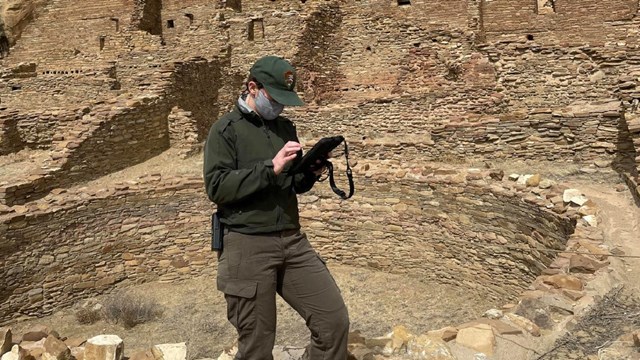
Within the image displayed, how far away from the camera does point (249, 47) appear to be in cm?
1625

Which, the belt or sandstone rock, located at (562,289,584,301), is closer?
the belt

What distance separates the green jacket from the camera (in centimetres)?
286

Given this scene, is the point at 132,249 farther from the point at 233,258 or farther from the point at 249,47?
the point at 249,47

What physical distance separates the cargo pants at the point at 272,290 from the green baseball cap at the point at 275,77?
0.81 metres

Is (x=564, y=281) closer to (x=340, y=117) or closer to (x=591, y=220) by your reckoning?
(x=591, y=220)

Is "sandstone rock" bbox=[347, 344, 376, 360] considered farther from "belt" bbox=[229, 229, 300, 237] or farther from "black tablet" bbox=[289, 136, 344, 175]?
"black tablet" bbox=[289, 136, 344, 175]

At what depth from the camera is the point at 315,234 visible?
28.7ft

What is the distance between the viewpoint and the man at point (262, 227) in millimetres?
2932

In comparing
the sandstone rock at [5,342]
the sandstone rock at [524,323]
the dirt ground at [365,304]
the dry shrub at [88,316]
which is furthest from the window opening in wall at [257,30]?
the sandstone rock at [524,323]

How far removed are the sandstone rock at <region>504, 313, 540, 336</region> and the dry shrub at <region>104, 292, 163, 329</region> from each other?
208 inches

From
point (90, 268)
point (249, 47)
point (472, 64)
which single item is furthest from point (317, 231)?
point (249, 47)

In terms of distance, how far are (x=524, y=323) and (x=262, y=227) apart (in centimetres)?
244

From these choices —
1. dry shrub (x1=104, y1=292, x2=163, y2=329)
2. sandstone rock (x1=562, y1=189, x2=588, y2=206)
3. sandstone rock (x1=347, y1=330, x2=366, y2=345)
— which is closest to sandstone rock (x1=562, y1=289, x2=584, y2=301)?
sandstone rock (x1=347, y1=330, x2=366, y2=345)

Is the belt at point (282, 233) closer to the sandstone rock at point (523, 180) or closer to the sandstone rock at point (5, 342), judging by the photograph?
the sandstone rock at point (5, 342)
